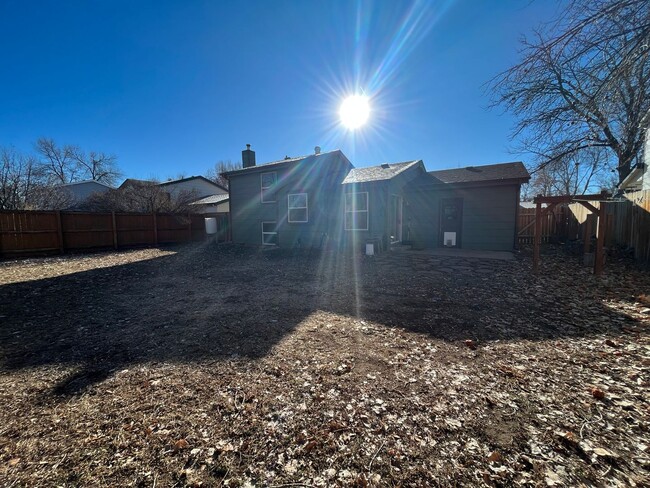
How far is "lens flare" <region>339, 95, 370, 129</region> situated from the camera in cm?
1004

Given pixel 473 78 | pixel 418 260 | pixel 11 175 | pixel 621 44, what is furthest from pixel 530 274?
pixel 11 175

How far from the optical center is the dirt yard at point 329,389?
1.72 m

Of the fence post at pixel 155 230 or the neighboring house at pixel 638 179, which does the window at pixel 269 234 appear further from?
the neighboring house at pixel 638 179

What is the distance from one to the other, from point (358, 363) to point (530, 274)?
6.27 metres

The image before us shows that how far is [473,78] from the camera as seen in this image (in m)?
7.35

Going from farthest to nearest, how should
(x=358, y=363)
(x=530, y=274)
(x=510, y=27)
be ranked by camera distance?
(x=530, y=274), (x=510, y=27), (x=358, y=363)

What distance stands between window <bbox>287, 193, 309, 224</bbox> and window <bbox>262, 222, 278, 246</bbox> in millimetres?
1145

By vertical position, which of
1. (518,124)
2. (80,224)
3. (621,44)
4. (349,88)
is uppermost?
(349,88)

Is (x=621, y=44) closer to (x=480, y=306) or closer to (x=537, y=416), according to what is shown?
(x=480, y=306)

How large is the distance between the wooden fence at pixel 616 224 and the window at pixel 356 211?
6248 millimetres

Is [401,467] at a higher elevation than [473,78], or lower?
lower

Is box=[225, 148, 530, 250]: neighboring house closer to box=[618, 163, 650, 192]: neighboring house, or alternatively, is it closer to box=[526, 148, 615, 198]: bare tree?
box=[618, 163, 650, 192]: neighboring house

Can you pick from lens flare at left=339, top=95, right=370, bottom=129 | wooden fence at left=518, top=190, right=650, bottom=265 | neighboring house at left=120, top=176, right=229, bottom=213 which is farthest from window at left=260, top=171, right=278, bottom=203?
wooden fence at left=518, top=190, right=650, bottom=265

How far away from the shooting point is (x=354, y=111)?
11062 mm
